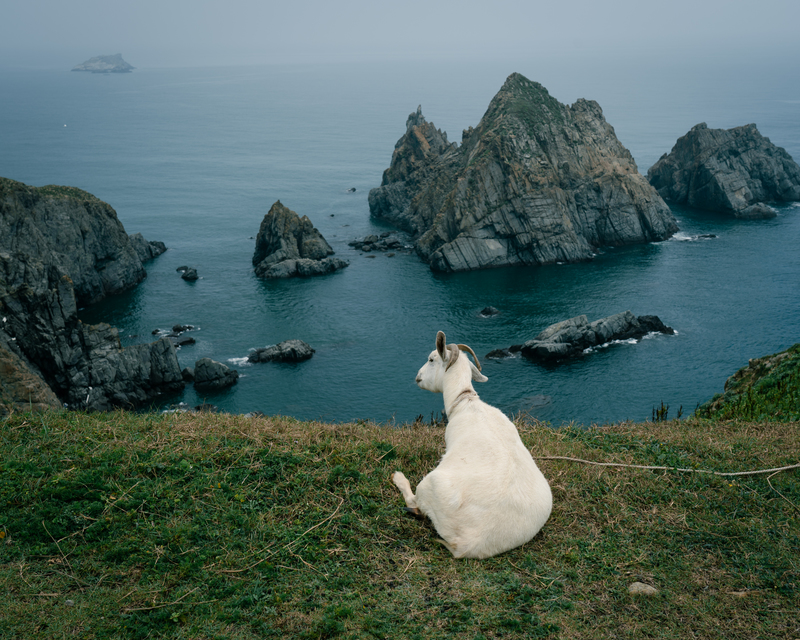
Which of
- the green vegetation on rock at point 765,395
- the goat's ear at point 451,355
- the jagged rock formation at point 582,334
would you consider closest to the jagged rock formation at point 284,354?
the jagged rock formation at point 582,334

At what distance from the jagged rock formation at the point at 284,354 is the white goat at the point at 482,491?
54.5 m

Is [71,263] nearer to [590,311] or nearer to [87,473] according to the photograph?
[590,311]

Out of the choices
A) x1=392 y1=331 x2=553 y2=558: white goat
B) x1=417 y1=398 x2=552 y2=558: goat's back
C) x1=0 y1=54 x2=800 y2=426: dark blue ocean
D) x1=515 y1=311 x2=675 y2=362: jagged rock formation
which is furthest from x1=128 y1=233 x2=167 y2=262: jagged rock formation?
x1=417 y1=398 x2=552 y2=558: goat's back

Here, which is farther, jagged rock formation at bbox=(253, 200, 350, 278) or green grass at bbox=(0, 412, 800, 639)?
jagged rock formation at bbox=(253, 200, 350, 278)

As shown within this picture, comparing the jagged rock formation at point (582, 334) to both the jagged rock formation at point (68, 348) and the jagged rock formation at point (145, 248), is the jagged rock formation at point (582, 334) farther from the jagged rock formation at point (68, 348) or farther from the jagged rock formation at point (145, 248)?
the jagged rock formation at point (145, 248)

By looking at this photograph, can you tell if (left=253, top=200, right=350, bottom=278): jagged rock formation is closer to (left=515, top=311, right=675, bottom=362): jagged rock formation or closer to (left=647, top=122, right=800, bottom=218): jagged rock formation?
(left=515, top=311, right=675, bottom=362): jagged rock formation

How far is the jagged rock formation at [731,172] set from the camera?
119750 millimetres

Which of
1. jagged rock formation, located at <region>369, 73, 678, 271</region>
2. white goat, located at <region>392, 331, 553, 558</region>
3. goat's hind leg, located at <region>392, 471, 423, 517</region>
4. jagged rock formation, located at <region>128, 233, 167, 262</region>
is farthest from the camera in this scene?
jagged rock formation, located at <region>128, 233, 167, 262</region>

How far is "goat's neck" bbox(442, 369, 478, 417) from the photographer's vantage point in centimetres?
1071

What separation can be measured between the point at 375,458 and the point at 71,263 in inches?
3308

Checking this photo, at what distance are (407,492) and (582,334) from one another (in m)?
58.1

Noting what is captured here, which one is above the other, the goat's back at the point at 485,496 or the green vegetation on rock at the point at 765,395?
the goat's back at the point at 485,496

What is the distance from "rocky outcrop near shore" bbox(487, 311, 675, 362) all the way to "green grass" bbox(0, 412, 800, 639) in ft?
167

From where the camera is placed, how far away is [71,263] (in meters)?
81.8
